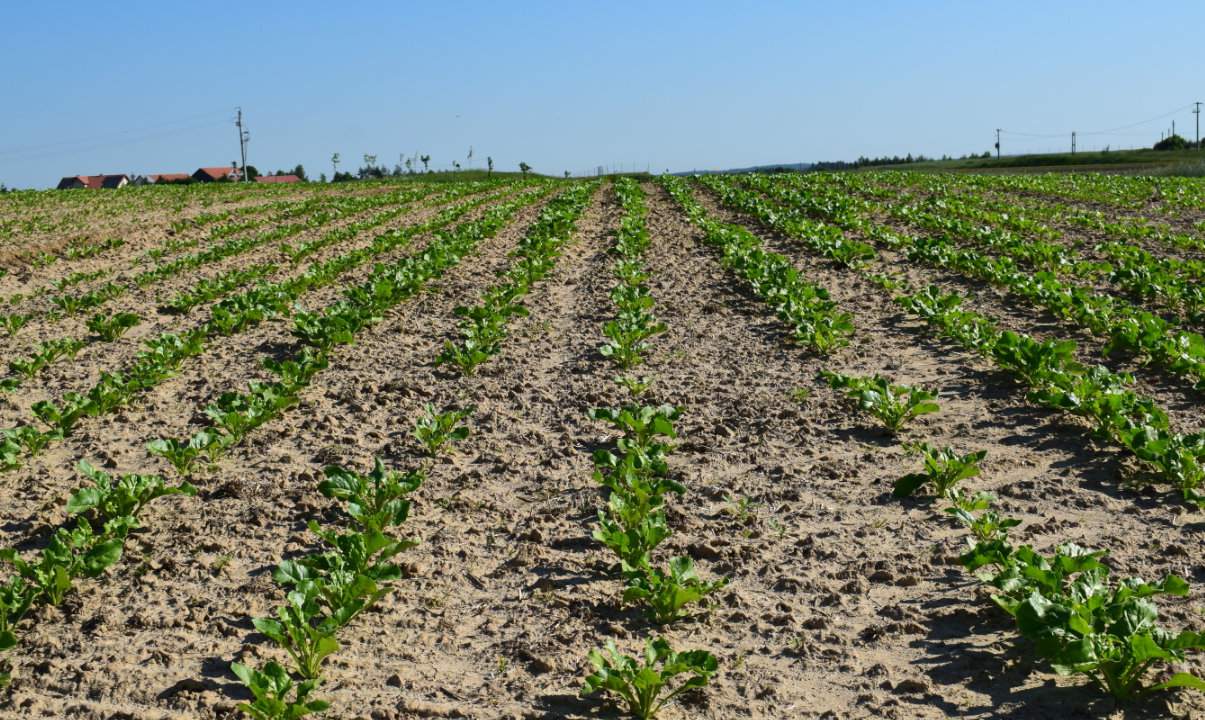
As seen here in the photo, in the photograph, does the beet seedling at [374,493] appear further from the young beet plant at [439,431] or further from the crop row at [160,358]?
the crop row at [160,358]

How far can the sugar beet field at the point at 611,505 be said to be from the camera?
4.14 m

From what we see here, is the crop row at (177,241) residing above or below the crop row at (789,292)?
above


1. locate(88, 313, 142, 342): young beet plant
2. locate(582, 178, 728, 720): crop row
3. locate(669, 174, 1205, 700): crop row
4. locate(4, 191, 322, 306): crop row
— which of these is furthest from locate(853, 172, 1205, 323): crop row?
locate(4, 191, 322, 306): crop row

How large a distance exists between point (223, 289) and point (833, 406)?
9248 mm

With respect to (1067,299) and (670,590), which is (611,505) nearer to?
(670,590)

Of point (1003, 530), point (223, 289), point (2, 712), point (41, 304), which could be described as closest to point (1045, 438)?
point (1003, 530)

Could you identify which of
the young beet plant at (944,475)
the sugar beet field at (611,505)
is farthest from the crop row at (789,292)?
the young beet plant at (944,475)

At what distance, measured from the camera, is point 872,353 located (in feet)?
32.7

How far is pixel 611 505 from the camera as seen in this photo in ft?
18.5

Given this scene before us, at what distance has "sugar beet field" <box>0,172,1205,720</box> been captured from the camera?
414cm

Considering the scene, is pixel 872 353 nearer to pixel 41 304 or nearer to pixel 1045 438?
pixel 1045 438

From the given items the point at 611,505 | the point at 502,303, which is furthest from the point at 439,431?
the point at 502,303

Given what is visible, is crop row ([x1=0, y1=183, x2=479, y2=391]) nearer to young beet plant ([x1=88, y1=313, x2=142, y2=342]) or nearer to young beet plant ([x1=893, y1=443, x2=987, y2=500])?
young beet plant ([x1=88, y1=313, x2=142, y2=342])

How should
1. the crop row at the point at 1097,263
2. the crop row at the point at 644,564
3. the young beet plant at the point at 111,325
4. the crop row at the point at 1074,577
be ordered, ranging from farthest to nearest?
1. the crop row at the point at 1097,263
2. the young beet plant at the point at 111,325
3. the crop row at the point at 644,564
4. the crop row at the point at 1074,577
